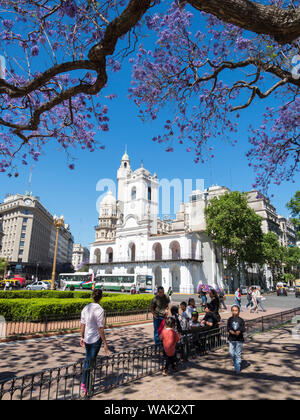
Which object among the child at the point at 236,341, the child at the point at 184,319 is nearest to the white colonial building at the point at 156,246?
the child at the point at 184,319

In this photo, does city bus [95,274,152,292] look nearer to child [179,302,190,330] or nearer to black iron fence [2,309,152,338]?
black iron fence [2,309,152,338]

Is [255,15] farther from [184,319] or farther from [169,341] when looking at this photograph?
[184,319]

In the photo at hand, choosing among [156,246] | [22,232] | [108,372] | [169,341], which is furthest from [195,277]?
[22,232]

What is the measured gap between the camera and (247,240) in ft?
122

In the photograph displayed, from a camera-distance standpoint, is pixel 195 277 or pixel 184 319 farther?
pixel 195 277

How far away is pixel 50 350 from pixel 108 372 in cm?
248

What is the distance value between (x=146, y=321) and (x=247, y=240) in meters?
28.2

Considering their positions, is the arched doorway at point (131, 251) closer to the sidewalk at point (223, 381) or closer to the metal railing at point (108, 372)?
the metal railing at point (108, 372)

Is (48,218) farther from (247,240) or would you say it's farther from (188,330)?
(188,330)

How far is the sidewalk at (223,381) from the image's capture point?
A: 14.3ft

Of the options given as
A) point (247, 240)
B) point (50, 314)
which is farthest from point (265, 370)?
point (247, 240)

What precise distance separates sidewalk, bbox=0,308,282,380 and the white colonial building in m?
29.0

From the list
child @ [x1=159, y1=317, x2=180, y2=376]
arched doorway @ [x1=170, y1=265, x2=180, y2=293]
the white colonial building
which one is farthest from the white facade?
child @ [x1=159, y1=317, x2=180, y2=376]

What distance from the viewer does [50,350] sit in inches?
286
